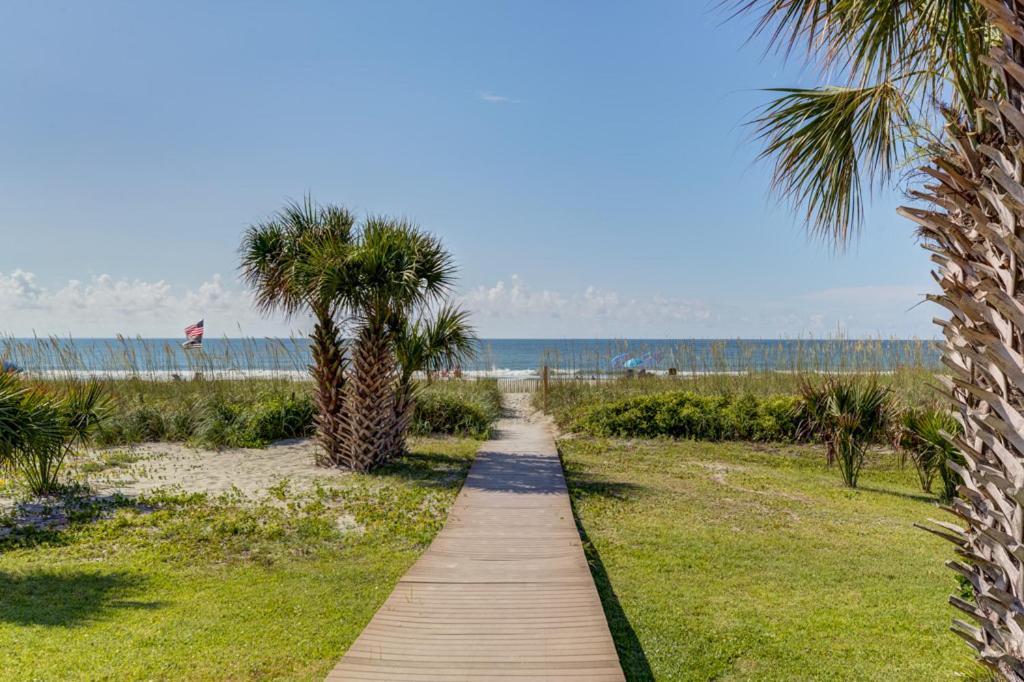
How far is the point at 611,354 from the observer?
78.3ft

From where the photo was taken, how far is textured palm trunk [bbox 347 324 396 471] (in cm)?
1159

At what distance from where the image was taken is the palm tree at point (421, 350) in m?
12.6

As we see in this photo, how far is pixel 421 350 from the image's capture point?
12.8m

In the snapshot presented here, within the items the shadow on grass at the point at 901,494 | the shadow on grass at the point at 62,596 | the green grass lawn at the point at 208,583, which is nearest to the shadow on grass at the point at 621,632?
the green grass lawn at the point at 208,583

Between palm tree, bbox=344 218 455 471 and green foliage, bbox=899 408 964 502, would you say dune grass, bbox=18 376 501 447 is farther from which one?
green foliage, bbox=899 408 964 502

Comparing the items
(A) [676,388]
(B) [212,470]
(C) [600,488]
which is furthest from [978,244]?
(A) [676,388]

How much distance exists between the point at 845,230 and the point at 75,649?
6.38m

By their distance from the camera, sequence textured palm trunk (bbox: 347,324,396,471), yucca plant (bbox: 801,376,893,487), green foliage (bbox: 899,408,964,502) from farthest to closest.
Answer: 1. textured palm trunk (bbox: 347,324,396,471)
2. yucca plant (bbox: 801,376,893,487)
3. green foliage (bbox: 899,408,964,502)

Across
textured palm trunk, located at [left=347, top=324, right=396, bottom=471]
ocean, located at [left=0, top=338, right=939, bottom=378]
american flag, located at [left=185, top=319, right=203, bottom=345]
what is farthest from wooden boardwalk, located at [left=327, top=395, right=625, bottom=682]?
american flag, located at [left=185, top=319, right=203, bottom=345]

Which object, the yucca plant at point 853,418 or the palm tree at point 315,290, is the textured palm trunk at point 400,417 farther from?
the yucca plant at point 853,418

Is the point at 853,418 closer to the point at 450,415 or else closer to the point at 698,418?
the point at 698,418

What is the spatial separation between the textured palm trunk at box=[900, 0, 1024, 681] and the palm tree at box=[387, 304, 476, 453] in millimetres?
10093

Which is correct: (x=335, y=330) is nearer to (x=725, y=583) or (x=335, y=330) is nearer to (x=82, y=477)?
(x=82, y=477)

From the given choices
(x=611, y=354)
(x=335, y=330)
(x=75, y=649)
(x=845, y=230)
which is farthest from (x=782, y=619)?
(x=611, y=354)
